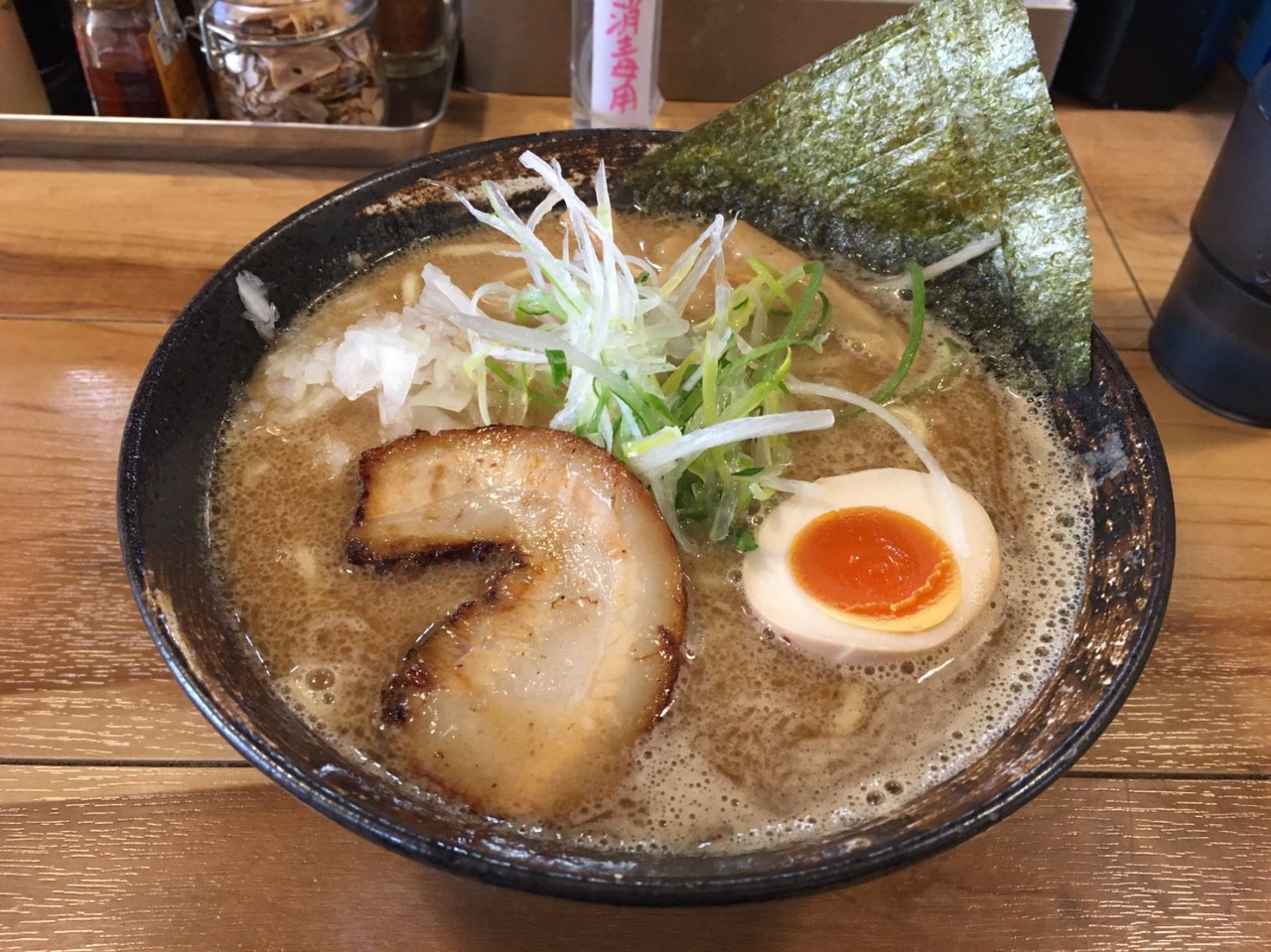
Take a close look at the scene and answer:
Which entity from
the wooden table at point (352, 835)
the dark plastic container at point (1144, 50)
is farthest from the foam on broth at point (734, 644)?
the dark plastic container at point (1144, 50)

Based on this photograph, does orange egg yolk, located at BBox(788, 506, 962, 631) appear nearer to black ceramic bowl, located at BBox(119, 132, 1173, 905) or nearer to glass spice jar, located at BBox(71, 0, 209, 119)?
black ceramic bowl, located at BBox(119, 132, 1173, 905)

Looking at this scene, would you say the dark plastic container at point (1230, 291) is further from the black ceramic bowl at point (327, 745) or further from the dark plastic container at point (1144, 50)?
the dark plastic container at point (1144, 50)

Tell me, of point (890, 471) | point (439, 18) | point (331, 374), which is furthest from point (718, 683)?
point (439, 18)

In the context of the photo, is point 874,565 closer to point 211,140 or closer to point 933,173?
point 933,173

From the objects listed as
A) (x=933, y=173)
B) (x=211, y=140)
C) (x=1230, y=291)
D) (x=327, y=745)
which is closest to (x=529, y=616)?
(x=327, y=745)

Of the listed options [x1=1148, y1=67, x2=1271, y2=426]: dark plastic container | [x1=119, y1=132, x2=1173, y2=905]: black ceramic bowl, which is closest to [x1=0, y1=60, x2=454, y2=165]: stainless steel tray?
[x1=119, y1=132, x2=1173, y2=905]: black ceramic bowl

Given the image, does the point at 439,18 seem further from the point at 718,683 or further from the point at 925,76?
the point at 718,683
